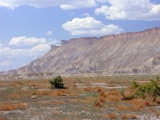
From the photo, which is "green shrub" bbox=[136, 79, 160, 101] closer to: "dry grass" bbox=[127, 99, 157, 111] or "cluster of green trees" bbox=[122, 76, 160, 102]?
"cluster of green trees" bbox=[122, 76, 160, 102]

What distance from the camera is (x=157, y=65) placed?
170000 millimetres

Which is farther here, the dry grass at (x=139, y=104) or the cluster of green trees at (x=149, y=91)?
the cluster of green trees at (x=149, y=91)

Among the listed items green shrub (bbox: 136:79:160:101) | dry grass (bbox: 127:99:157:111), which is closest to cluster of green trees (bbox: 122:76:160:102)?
green shrub (bbox: 136:79:160:101)

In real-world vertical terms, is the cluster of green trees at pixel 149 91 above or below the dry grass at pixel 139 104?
above

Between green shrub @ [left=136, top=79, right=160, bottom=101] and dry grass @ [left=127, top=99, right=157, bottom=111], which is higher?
green shrub @ [left=136, top=79, right=160, bottom=101]

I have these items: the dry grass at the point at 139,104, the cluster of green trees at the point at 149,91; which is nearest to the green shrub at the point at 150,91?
the cluster of green trees at the point at 149,91

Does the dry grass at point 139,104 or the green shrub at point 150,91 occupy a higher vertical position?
the green shrub at point 150,91

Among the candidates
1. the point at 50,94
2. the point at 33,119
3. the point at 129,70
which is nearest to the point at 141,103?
the point at 33,119

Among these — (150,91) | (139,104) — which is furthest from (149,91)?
(139,104)

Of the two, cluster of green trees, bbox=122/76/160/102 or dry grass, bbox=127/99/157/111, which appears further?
cluster of green trees, bbox=122/76/160/102

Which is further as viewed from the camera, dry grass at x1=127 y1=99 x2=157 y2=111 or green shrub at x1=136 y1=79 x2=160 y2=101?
green shrub at x1=136 y1=79 x2=160 y2=101

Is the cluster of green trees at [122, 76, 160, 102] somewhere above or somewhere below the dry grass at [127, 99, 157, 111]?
above

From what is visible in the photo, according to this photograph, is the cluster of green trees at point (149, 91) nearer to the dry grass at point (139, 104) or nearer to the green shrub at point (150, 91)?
the green shrub at point (150, 91)

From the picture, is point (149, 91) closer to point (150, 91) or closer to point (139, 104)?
point (150, 91)
